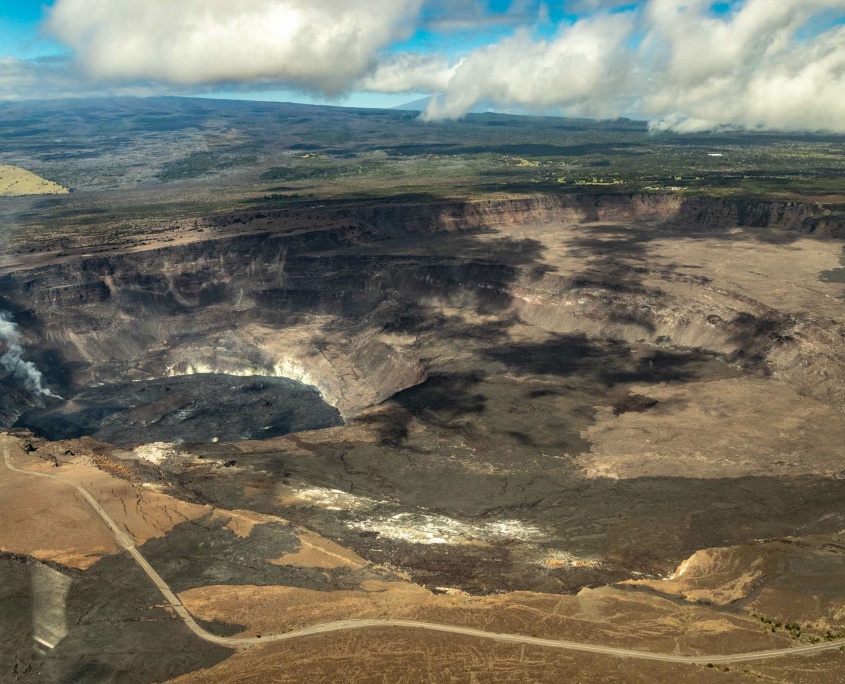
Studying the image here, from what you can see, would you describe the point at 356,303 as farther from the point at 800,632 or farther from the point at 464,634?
the point at 800,632

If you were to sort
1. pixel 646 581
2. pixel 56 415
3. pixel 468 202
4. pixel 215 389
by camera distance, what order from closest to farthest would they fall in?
1. pixel 646 581
2. pixel 56 415
3. pixel 215 389
4. pixel 468 202

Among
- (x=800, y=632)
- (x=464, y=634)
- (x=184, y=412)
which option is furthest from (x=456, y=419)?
(x=800, y=632)

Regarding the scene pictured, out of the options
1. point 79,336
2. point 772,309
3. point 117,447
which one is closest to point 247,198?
point 79,336

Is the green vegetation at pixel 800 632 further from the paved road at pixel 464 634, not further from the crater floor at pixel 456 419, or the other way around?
the paved road at pixel 464 634

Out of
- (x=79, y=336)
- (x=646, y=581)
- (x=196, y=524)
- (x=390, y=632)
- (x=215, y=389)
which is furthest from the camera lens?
(x=79, y=336)

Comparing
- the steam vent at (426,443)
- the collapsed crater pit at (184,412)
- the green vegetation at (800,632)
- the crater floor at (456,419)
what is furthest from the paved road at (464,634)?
the collapsed crater pit at (184,412)

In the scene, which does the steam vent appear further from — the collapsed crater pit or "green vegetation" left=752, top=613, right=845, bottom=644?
the collapsed crater pit

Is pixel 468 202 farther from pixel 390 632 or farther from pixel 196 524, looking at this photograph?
pixel 390 632
